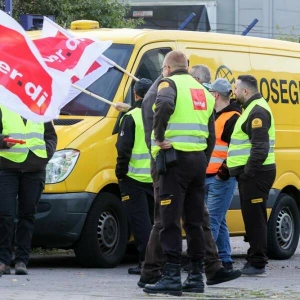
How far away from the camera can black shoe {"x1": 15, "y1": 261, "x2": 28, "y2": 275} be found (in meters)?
10.6

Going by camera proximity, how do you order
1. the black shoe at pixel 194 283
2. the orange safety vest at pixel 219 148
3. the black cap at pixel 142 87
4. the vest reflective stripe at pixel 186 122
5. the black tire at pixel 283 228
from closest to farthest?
1. the vest reflective stripe at pixel 186 122
2. the black shoe at pixel 194 283
3. the black cap at pixel 142 87
4. the orange safety vest at pixel 219 148
5. the black tire at pixel 283 228

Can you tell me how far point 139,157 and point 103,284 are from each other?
5.02ft

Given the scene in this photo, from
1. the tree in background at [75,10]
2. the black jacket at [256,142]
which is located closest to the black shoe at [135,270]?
the black jacket at [256,142]

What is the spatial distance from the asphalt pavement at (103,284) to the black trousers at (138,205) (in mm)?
430

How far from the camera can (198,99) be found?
9.33 meters

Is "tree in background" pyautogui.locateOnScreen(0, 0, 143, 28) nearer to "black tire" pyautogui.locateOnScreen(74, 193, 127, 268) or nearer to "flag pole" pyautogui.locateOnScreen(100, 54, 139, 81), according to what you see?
"flag pole" pyautogui.locateOnScreen(100, 54, 139, 81)

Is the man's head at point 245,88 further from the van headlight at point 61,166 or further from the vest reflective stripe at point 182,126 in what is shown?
the vest reflective stripe at point 182,126

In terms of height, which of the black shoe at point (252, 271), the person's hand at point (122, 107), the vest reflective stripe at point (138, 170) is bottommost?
the black shoe at point (252, 271)

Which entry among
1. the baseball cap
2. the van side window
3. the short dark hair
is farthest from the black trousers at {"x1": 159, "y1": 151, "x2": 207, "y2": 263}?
the van side window

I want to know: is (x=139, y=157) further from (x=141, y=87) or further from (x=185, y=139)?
(x=185, y=139)

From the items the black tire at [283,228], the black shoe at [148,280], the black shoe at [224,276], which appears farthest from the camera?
the black tire at [283,228]

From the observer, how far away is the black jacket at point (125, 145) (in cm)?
1098

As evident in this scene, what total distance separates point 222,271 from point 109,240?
2229mm

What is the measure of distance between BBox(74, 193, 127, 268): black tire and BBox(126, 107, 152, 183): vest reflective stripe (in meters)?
0.66
